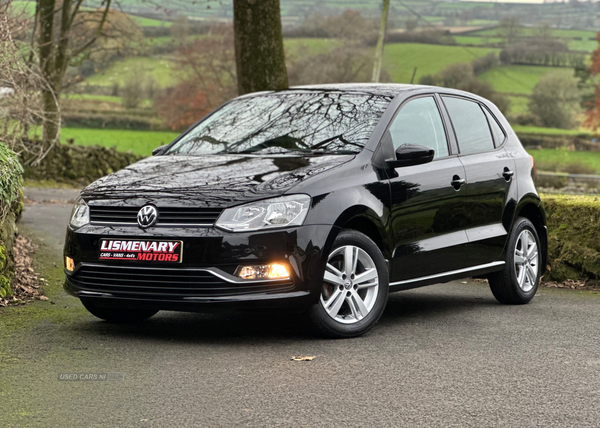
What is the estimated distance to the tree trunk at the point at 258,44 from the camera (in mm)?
14242

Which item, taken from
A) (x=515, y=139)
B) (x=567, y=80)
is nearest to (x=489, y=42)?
(x=567, y=80)

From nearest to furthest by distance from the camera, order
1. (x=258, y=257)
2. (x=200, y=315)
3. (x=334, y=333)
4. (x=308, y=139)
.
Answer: (x=258, y=257)
(x=334, y=333)
(x=308, y=139)
(x=200, y=315)

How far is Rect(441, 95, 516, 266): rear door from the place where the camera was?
8.48 meters

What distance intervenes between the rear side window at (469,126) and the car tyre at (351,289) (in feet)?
5.92

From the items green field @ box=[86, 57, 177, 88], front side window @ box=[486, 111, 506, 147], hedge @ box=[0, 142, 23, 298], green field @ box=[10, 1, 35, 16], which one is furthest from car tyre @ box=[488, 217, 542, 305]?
green field @ box=[86, 57, 177, 88]

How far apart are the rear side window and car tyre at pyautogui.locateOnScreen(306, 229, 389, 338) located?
1.80m

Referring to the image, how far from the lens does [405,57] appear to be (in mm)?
98688

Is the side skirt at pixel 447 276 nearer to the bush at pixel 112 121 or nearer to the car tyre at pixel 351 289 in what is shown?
the car tyre at pixel 351 289

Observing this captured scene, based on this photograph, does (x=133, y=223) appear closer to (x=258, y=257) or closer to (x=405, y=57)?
(x=258, y=257)

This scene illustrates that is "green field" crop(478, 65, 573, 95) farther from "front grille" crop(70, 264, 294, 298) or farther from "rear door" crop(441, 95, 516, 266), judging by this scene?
"front grille" crop(70, 264, 294, 298)

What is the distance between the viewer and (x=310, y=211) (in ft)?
22.1

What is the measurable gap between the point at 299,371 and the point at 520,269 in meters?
3.88

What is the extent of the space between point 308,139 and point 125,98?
77680mm

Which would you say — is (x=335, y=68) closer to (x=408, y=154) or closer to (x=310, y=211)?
(x=408, y=154)
